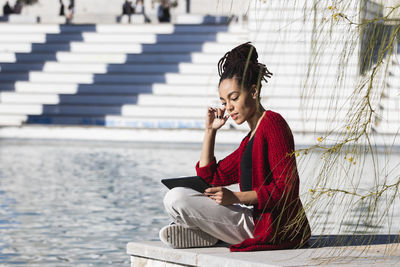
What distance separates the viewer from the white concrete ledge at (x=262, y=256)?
10.7 ft

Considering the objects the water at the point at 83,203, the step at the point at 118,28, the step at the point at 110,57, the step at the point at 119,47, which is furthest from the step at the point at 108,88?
the water at the point at 83,203

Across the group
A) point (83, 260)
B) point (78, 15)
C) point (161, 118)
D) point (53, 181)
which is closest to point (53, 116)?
point (161, 118)

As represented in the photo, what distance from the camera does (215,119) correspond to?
386 cm

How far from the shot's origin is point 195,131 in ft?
58.5

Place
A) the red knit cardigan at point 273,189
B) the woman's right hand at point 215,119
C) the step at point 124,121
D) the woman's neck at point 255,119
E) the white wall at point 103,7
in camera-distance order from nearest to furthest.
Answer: the red knit cardigan at point 273,189
the woman's neck at point 255,119
the woman's right hand at point 215,119
the step at point 124,121
the white wall at point 103,7

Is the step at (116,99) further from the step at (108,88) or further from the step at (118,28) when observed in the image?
the step at (118,28)

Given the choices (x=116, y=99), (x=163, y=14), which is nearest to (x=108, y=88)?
(x=116, y=99)

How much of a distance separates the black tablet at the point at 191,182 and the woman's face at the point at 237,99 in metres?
0.32

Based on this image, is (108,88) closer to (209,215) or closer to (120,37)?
(120,37)

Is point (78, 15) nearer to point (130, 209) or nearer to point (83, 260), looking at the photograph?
point (130, 209)

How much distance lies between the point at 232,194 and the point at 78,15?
87.2 feet

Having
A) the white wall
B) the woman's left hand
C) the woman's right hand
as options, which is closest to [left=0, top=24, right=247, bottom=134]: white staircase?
the white wall

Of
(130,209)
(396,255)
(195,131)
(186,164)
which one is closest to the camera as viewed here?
(396,255)

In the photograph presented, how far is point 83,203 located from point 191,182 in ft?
17.3
